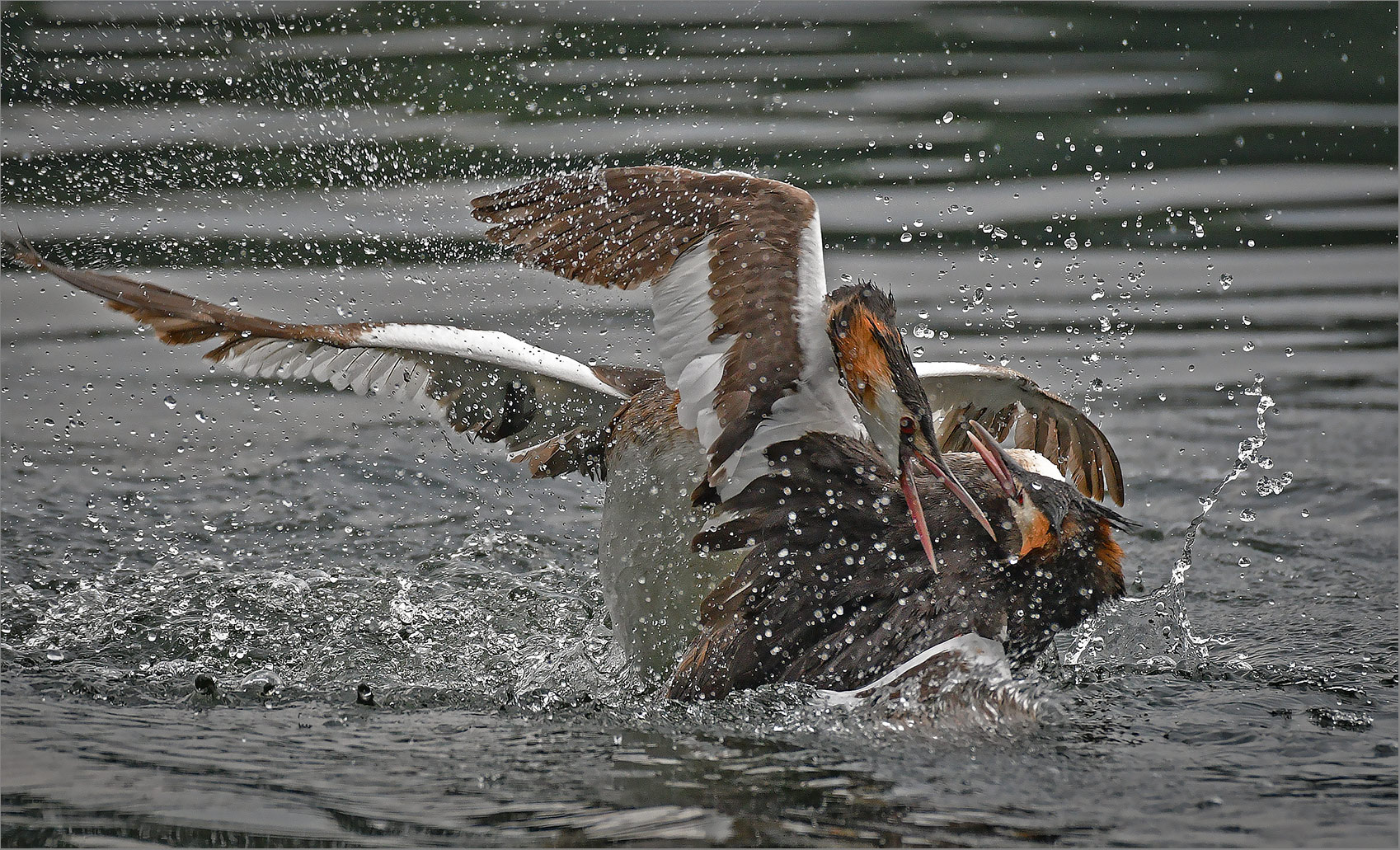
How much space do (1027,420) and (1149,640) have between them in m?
1.10

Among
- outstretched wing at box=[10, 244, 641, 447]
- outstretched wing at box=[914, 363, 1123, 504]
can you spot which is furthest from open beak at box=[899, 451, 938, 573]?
outstretched wing at box=[10, 244, 641, 447]

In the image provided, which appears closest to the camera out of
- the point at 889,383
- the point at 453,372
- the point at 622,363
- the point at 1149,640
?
the point at 889,383

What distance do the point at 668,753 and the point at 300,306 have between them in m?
5.61

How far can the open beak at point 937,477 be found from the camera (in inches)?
176

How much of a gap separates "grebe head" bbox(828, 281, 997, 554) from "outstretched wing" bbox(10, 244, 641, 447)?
127 centimetres

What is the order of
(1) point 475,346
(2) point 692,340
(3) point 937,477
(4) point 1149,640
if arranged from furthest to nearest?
(4) point 1149,640
(1) point 475,346
(2) point 692,340
(3) point 937,477

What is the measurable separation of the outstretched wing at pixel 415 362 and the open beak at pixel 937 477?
1.38 m

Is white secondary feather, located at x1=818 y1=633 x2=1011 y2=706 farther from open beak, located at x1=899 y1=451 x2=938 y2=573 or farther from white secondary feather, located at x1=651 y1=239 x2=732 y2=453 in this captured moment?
white secondary feather, located at x1=651 y1=239 x2=732 y2=453

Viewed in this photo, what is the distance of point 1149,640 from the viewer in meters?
5.35

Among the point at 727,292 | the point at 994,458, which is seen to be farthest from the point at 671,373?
the point at 994,458

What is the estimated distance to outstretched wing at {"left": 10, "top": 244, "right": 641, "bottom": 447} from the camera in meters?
5.00

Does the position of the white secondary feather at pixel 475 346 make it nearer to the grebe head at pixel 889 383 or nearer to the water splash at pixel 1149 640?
the grebe head at pixel 889 383

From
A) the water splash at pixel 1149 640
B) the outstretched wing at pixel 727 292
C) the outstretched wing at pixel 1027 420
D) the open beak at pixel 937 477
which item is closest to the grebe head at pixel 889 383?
the open beak at pixel 937 477

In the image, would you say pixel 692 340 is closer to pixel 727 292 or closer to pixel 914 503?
pixel 727 292
